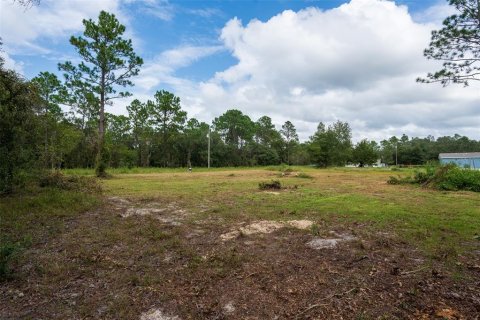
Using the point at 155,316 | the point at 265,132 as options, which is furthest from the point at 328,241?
the point at 265,132

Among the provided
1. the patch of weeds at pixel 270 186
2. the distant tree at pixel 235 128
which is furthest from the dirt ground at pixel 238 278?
the distant tree at pixel 235 128

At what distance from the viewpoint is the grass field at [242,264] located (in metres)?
3.29

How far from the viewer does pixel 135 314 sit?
3.20m

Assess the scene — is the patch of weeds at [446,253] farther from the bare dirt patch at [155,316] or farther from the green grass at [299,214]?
the bare dirt patch at [155,316]

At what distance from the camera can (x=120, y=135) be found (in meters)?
52.0

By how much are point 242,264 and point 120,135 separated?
52201 mm

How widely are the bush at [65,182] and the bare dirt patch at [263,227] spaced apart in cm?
722

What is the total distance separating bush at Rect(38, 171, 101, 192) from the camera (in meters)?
10.1

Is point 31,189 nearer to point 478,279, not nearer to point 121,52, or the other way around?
point 478,279

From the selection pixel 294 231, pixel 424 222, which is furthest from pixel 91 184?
pixel 424 222

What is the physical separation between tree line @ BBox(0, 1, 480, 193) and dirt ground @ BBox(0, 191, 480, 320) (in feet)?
12.9

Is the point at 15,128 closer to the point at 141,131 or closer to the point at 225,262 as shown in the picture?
the point at 225,262

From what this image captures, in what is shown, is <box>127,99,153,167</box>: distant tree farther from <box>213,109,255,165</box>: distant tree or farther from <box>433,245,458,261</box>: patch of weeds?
<box>433,245,458,261</box>: patch of weeds

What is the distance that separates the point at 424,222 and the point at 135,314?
615 centimetres
